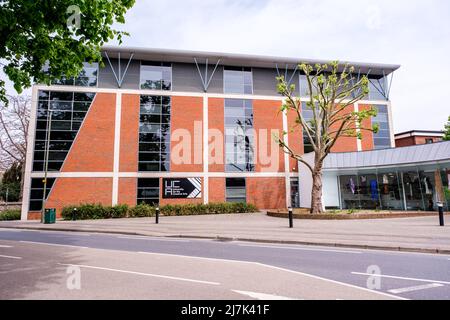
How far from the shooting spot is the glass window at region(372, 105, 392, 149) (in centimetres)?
3438

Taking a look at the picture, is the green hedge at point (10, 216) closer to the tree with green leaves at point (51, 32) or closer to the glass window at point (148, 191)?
the glass window at point (148, 191)

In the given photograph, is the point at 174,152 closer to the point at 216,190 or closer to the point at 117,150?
the point at 117,150

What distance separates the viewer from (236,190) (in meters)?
30.8

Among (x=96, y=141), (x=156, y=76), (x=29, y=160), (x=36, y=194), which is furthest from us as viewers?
(x=156, y=76)

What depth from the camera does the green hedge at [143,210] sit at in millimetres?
25281

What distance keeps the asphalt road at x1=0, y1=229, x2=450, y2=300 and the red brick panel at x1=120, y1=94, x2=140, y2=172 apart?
780 inches

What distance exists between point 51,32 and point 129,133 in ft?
75.4

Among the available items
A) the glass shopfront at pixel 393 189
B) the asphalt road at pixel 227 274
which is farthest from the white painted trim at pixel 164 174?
the asphalt road at pixel 227 274

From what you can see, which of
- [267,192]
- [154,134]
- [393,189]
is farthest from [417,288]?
[154,134]

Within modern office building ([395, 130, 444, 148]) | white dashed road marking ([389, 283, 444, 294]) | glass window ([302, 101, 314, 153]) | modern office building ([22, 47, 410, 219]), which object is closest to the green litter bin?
modern office building ([22, 47, 410, 219])

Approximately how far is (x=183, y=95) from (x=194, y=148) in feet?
19.3

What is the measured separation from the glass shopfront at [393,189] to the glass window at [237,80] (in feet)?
45.5

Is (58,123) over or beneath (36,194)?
over
